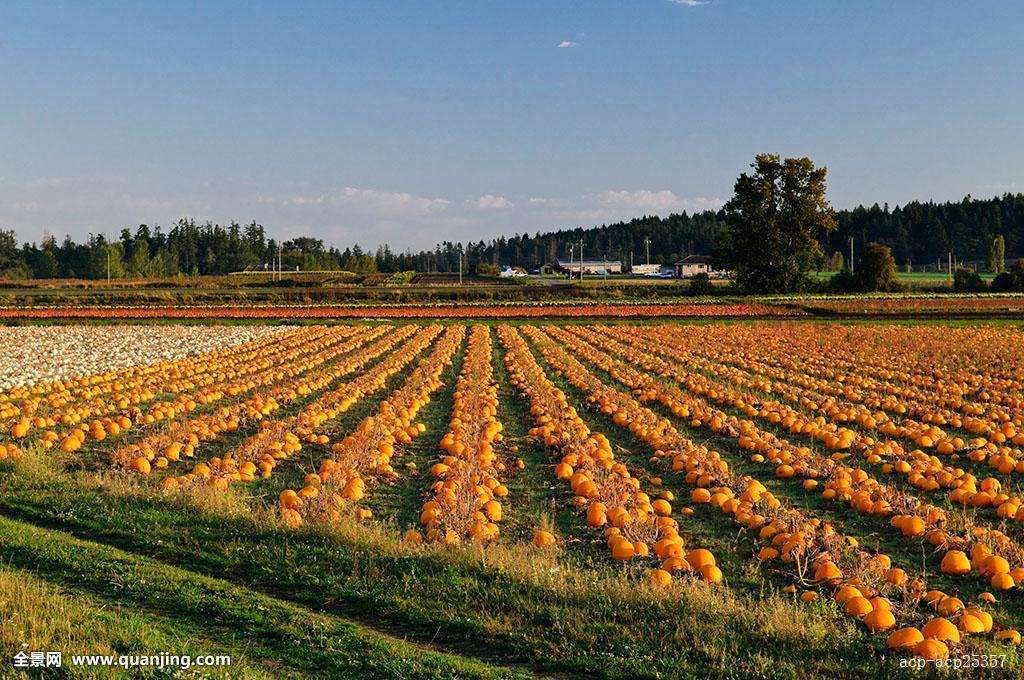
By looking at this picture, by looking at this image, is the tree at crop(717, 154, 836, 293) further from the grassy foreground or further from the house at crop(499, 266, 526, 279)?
the grassy foreground

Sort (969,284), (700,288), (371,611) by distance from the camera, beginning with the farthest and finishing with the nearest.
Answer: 1. (969,284)
2. (700,288)
3. (371,611)

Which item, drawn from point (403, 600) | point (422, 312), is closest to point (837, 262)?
point (422, 312)

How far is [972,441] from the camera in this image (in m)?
13.1

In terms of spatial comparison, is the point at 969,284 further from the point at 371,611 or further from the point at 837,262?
the point at 371,611

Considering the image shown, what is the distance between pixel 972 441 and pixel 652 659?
31.0 ft

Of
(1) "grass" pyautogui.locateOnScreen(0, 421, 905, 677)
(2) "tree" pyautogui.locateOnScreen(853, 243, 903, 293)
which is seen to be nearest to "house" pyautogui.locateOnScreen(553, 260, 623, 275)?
(2) "tree" pyautogui.locateOnScreen(853, 243, 903, 293)

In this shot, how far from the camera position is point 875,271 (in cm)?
7350

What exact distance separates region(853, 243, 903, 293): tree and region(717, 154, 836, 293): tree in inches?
203

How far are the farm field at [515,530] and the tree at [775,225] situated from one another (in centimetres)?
6105

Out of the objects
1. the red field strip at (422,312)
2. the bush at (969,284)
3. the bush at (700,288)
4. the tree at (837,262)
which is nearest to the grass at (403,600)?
the red field strip at (422,312)

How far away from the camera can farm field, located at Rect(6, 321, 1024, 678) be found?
612cm

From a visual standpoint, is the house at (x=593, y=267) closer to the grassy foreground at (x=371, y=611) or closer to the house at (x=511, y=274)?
the house at (x=511, y=274)

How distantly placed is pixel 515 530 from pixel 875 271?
237 ft

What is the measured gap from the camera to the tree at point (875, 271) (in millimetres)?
73312
